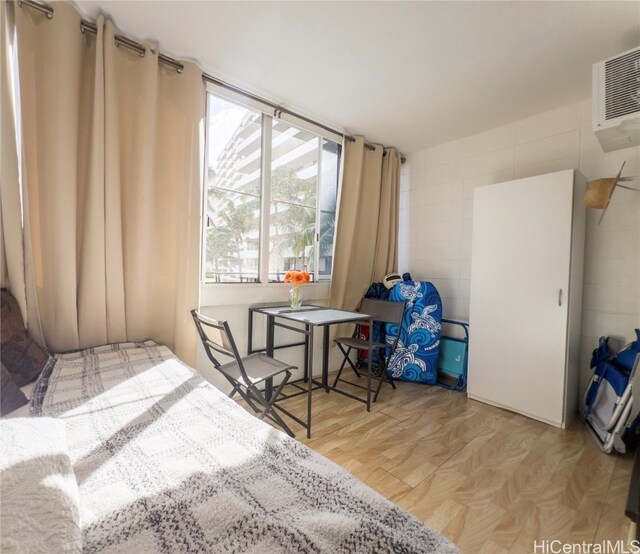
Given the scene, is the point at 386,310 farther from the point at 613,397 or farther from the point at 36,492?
the point at 36,492

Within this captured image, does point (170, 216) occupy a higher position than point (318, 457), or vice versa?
point (170, 216)

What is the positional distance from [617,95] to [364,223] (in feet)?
6.54

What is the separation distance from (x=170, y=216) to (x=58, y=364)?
1029 millimetres

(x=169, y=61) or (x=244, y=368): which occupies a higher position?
(x=169, y=61)

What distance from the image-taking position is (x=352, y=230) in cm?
305

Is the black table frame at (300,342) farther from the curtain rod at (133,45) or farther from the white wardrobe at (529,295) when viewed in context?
the curtain rod at (133,45)

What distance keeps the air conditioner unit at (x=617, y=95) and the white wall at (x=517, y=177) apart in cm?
62

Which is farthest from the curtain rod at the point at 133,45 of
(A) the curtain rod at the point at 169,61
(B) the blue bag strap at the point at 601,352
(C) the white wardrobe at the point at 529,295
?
(B) the blue bag strap at the point at 601,352

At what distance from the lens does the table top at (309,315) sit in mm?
2119

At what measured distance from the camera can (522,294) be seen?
2307 mm

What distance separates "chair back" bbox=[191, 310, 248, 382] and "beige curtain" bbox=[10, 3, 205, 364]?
7.3 inches

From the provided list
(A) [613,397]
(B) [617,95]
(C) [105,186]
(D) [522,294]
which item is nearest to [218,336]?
(C) [105,186]

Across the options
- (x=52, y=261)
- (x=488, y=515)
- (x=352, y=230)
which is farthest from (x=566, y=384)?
(x=52, y=261)

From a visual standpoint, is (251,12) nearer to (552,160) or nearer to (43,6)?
(43,6)
